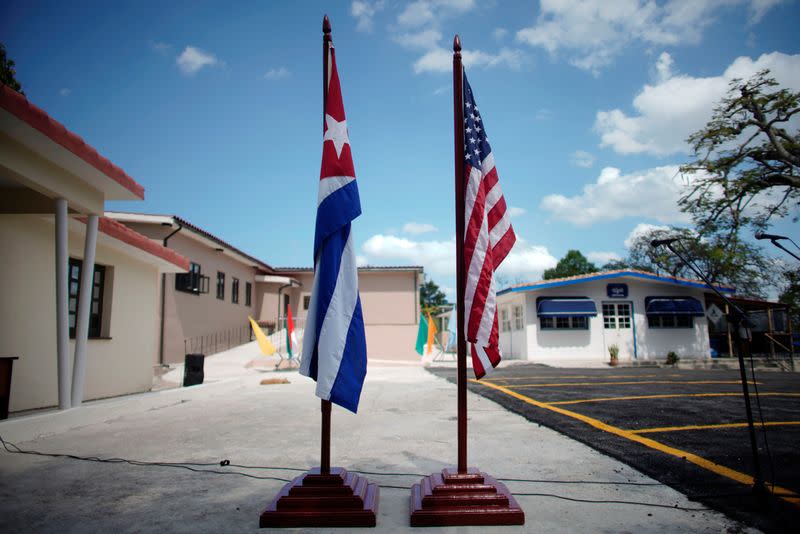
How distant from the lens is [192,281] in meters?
16.4

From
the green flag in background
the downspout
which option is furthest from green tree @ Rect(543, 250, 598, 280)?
the downspout

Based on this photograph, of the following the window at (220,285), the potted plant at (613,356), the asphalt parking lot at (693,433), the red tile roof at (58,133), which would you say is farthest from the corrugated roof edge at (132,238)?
the potted plant at (613,356)

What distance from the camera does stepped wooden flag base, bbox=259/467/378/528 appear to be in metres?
2.54

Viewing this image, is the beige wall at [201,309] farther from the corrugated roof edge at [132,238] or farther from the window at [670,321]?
the window at [670,321]

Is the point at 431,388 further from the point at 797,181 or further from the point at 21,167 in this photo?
the point at 797,181

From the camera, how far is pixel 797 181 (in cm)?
1496

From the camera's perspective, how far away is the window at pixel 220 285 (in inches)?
739

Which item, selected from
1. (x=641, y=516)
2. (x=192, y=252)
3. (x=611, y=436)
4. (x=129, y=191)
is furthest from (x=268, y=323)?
(x=641, y=516)

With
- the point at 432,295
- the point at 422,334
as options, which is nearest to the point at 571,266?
the point at 432,295

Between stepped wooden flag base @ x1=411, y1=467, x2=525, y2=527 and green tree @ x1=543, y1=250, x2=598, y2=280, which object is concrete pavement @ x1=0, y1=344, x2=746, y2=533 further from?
green tree @ x1=543, y1=250, x2=598, y2=280

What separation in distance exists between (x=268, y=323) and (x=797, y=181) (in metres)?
21.0

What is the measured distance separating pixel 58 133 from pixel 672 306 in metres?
21.0

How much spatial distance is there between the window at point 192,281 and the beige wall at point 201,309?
0.17 metres

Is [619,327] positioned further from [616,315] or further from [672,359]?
[672,359]
